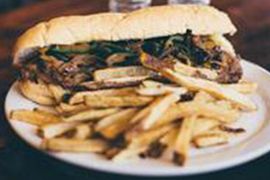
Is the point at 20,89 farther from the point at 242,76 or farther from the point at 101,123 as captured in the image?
the point at 242,76

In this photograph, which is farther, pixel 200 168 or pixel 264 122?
pixel 264 122

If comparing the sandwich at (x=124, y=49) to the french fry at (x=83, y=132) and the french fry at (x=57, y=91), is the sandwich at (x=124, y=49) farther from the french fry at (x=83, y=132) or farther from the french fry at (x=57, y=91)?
the french fry at (x=83, y=132)

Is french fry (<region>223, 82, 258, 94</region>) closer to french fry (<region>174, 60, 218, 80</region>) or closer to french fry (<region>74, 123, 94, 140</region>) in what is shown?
french fry (<region>174, 60, 218, 80</region>)

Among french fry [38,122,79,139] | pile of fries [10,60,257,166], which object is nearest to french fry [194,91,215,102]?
pile of fries [10,60,257,166]

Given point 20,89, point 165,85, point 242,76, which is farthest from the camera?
point 242,76

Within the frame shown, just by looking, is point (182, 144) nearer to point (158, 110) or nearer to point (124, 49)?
point (158, 110)

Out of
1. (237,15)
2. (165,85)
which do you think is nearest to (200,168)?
(165,85)
